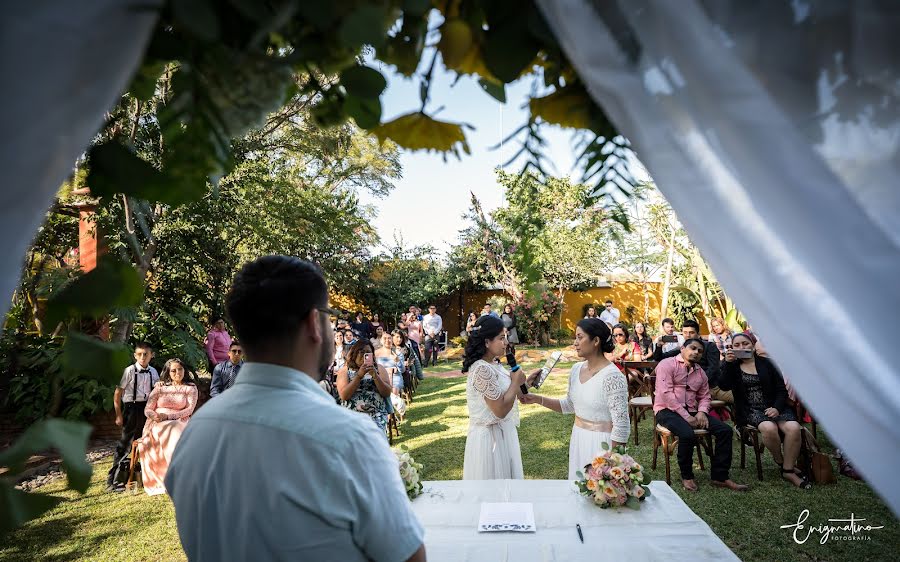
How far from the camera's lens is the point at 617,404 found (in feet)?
13.2

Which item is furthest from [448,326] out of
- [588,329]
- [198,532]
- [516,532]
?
[198,532]

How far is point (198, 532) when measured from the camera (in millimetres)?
1234

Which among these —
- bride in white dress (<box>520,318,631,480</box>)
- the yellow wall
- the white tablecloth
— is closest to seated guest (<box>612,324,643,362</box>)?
bride in white dress (<box>520,318,631,480</box>)

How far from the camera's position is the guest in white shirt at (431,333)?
1669cm

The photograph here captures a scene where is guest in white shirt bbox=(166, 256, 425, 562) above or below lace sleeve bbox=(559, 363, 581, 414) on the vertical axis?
above

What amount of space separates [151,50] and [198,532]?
102cm

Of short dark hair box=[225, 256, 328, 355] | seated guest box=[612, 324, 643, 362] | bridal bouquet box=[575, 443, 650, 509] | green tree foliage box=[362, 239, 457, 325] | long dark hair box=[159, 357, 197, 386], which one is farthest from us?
green tree foliage box=[362, 239, 457, 325]

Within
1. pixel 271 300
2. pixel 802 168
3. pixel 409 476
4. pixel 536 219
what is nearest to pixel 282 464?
pixel 271 300

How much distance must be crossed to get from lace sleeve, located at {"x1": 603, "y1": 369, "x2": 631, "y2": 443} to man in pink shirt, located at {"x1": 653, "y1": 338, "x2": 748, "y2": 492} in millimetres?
2094

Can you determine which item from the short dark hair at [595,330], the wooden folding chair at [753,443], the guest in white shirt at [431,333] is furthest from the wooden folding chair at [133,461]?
the guest in white shirt at [431,333]

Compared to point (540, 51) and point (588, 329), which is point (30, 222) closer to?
point (540, 51)

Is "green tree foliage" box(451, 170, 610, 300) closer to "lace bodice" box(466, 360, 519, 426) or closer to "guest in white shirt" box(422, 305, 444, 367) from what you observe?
"lace bodice" box(466, 360, 519, 426)

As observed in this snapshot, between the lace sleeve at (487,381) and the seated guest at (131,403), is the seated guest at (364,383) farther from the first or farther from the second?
the seated guest at (131,403)

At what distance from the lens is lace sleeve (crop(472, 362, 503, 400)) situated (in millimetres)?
4055
